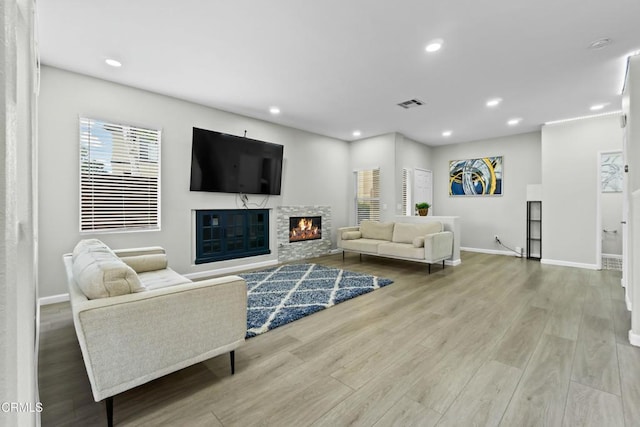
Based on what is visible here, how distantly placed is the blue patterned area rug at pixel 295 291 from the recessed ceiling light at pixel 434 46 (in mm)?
2876

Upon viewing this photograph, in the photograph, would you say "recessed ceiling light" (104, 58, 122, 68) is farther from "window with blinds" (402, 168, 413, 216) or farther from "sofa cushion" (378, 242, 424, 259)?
"window with blinds" (402, 168, 413, 216)

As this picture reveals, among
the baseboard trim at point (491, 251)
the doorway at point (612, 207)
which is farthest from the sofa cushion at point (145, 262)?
the doorway at point (612, 207)

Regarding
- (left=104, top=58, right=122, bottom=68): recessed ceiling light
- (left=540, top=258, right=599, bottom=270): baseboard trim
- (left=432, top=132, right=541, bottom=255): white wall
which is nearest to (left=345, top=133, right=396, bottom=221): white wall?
(left=432, top=132, right=541, bottom=255): white wall

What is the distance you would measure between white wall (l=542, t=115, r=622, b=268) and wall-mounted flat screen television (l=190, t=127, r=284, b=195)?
203 inches

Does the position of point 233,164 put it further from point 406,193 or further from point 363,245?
point 406,193

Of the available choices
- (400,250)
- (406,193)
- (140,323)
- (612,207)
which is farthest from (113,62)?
(612,207)

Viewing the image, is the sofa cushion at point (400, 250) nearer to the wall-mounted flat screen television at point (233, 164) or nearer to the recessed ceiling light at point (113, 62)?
the wall-mounted flat screen television at point (233, 164)

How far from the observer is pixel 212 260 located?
4.74m


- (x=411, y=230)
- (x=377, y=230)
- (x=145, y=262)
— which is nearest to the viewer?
(x=145, y=262)

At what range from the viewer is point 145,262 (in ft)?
10.6

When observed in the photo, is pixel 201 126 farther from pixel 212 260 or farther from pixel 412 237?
pixel 412 237

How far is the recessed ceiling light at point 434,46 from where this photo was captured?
9.41 feet

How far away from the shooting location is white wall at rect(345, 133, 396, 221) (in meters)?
6.41

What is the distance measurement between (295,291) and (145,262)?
69.6 inches
